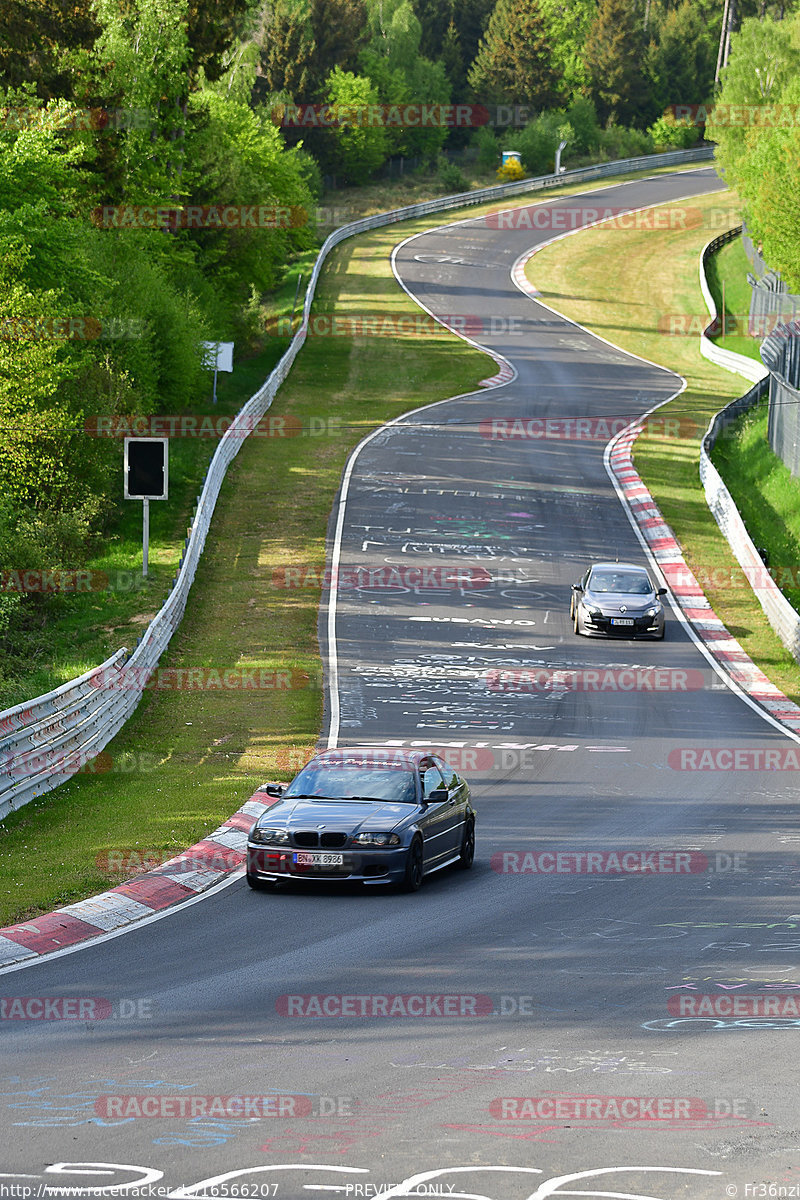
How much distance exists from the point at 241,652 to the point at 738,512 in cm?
1770

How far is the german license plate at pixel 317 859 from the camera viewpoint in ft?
46.7

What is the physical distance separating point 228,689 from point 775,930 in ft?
Result: 53.4

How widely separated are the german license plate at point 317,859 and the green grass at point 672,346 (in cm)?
1663

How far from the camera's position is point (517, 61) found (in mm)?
131500

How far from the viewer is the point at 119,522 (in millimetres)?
41031

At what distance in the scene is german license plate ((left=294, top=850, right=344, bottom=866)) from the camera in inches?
561

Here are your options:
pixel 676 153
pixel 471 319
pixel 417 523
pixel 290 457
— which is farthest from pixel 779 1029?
pixel 676 153

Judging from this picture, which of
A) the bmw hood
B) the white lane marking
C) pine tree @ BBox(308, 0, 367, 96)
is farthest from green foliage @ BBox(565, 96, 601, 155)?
the bmw hood

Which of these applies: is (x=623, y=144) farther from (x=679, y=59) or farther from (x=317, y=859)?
(x=317, y=859)

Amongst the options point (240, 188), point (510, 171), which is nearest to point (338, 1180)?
point (240, 188)

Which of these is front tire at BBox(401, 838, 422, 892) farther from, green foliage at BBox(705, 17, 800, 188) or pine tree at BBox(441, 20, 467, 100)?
pine tree at BBox(441, 20, 467, 100)

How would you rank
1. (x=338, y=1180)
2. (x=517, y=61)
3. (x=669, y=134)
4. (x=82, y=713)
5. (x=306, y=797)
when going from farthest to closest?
(x=669, y=134)
(x=517, y=61)
(x=82, y=713)
(x=306, y=797)
(x=338, y=1180)

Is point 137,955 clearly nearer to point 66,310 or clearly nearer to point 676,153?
point 66,310

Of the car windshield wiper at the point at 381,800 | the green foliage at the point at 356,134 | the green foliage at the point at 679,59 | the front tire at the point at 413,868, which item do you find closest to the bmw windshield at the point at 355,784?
the car windshield wiper at the point at 381,800
